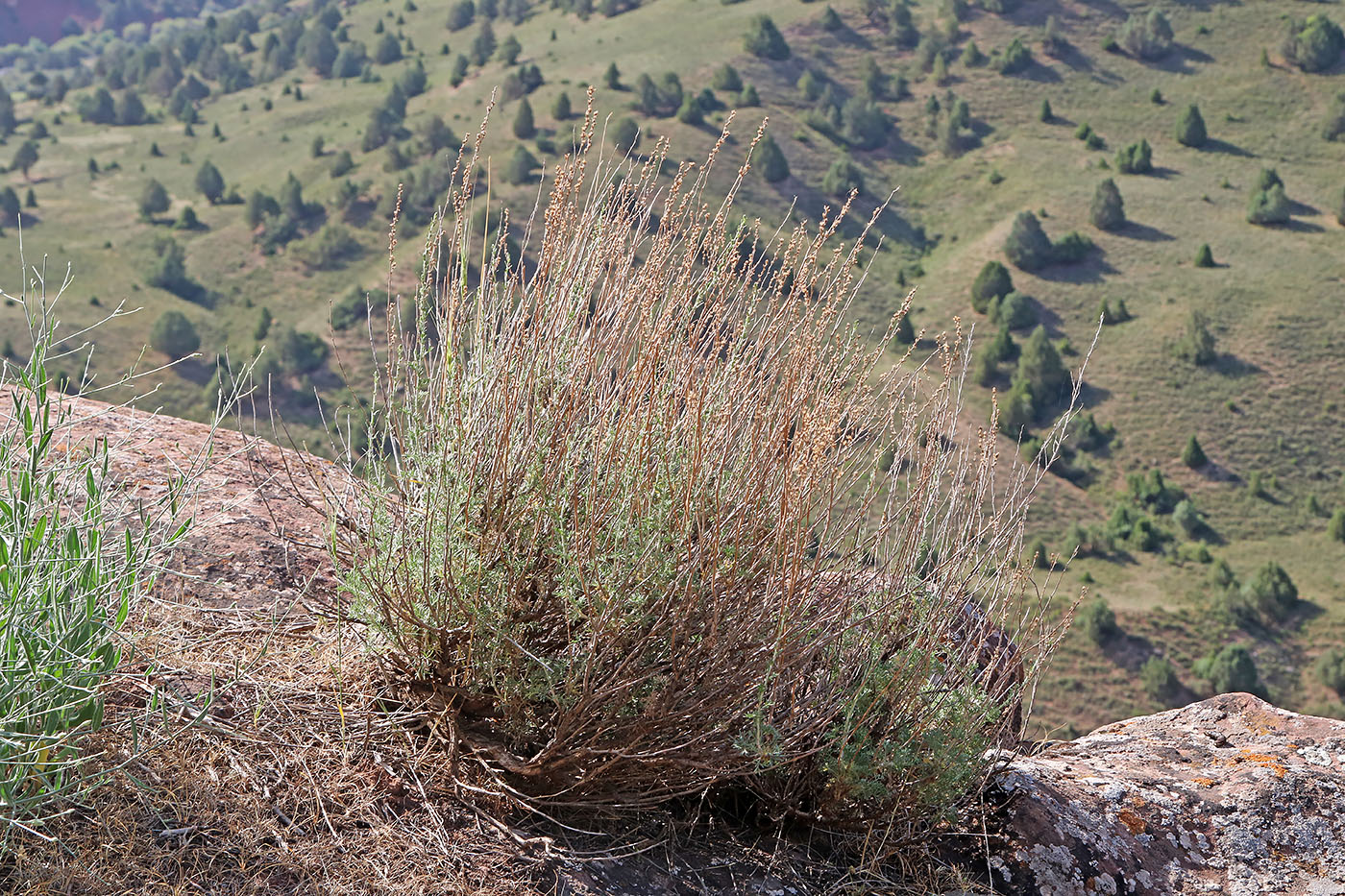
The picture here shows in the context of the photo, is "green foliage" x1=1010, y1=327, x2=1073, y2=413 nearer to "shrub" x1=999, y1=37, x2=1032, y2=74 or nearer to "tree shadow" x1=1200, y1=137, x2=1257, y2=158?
"tree shadow" x1=1200, y1=137, x2=1257, y2=158

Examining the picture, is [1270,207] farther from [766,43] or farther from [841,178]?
[766,43]

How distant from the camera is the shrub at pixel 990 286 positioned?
1850 inches

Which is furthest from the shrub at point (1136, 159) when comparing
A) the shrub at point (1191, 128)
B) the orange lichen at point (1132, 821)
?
the orange lichen at point (1132, 821)

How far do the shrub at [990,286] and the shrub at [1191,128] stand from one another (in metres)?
17.4

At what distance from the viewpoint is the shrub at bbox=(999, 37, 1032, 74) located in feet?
208

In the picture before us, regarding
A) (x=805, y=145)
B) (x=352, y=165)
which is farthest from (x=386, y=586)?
(x=352, y=165)

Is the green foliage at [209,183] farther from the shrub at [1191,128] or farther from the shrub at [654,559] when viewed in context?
the shrub at [654,559]

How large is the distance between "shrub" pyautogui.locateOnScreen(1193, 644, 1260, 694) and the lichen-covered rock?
108 feet

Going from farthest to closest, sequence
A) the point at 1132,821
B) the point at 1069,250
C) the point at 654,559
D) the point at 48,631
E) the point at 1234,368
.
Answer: the point at 1069,250 < the point at 1234,368 < the point at 1132,821 < the point at 654,559 < the point at 48,631

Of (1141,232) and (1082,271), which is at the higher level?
(1141,232)

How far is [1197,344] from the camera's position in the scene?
41.8m

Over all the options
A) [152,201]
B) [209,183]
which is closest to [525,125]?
[209,183]

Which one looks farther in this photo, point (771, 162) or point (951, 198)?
point (951, 198)

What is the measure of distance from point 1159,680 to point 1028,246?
23628 millimetres
